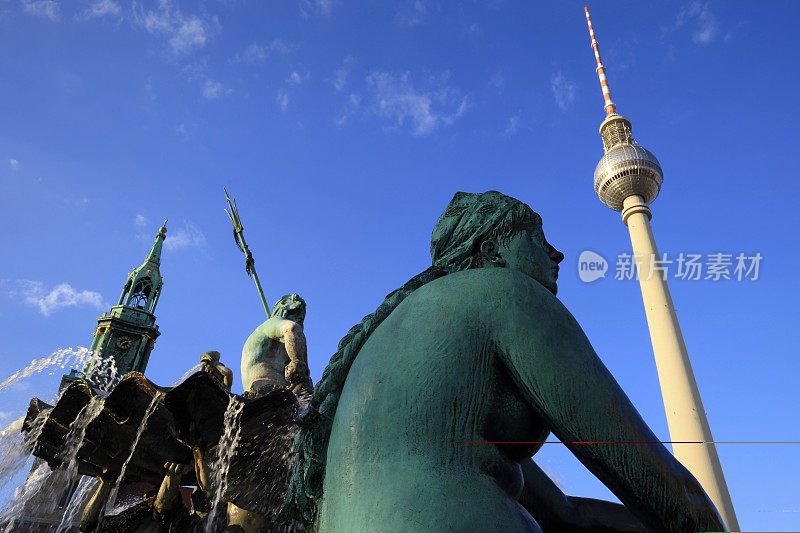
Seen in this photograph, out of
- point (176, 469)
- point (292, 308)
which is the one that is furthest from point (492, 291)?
point (292, 308)

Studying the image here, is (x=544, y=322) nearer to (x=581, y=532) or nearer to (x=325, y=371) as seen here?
(x=325, y=371)

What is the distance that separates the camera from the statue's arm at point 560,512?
84.8 inches

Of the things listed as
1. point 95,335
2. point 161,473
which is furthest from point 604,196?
point 161,473

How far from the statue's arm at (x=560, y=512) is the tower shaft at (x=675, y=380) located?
2653 cm

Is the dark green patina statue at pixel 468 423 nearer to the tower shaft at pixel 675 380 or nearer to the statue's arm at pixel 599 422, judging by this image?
the statue's arm at pixel 599 422

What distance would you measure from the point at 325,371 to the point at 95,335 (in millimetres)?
48520

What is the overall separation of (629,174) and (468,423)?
4449cm

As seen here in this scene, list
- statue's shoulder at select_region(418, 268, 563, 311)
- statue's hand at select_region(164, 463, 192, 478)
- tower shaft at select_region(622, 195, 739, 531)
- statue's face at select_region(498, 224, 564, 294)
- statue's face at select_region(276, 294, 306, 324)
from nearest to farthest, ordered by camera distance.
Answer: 1. statue's shoulder at select_region(418, 268, 563, 311)
2. statue's face at select_region(498, 224, 564, 294)
3. statue's hand at select_region(164, 463, 192, 478)
4. statue's face at select_region(276, 294, 306, 324)
5. tower shaft at select_region(622, 195, 739, 531)

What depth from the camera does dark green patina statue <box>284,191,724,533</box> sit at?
145 centimetres

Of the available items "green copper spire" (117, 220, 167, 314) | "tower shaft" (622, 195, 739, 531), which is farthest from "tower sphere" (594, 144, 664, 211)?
"green copper spire" (117, 220, 167, 314)

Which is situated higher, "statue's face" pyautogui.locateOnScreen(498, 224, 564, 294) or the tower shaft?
the tower shaft

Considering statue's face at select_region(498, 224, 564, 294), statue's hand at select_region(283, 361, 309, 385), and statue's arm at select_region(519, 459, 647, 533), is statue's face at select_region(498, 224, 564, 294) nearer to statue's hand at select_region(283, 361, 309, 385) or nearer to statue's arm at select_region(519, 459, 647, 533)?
statue's arm at select_region(519, 459, 647, 533)

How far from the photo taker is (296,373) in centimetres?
642

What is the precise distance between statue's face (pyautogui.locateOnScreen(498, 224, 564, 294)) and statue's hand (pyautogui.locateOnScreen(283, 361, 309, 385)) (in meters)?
4.70
